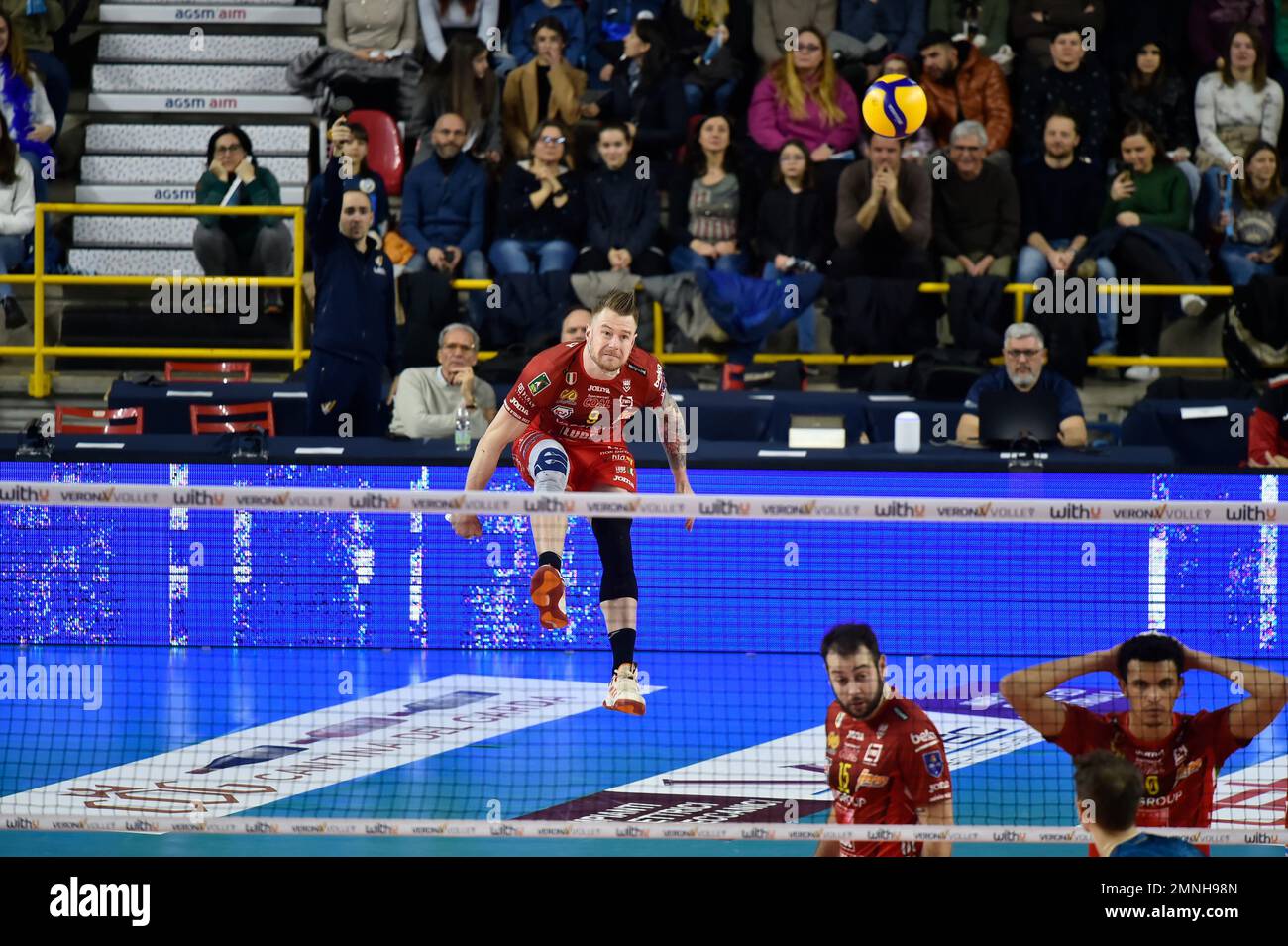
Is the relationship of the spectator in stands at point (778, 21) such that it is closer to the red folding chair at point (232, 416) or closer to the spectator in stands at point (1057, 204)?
the spectator in stands at point (1057, 204)

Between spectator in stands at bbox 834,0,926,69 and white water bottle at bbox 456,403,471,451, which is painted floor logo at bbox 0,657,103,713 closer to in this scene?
white water bottle at bbox 456,403,471,451

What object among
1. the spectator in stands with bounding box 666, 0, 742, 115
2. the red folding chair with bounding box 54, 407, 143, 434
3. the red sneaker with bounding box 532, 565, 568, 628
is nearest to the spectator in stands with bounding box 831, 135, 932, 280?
the spectator in stands with bounding box 666, 0, 742, 115

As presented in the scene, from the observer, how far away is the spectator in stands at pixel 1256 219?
16812mm

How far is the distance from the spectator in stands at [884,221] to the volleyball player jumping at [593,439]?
7.92 meters

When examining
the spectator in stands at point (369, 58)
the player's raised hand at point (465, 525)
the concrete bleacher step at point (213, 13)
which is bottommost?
the player's raised hand at point (465, 525)

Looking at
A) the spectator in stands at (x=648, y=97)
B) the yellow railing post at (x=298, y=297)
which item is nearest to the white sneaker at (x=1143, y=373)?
the spectator in stands at (x=648, y=97)

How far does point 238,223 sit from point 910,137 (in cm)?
619

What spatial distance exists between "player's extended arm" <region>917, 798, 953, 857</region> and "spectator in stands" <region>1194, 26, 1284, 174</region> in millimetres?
11756

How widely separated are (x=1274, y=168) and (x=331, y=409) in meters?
8.72

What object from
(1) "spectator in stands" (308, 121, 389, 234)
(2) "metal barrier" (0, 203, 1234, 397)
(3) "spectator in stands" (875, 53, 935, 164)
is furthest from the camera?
(3) "spectator in stands" (875, 53, 935, 164)

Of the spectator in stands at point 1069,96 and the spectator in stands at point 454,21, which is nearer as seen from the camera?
the spectator in stands at point 1069,96

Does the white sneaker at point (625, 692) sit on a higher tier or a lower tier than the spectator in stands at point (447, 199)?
lower

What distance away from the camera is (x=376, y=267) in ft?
43.9

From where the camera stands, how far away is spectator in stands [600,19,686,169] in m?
Result: 17.6
